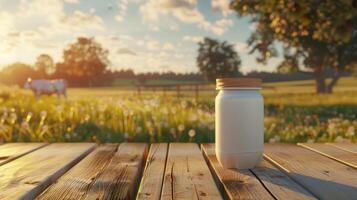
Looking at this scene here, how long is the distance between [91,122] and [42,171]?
5.44 meters

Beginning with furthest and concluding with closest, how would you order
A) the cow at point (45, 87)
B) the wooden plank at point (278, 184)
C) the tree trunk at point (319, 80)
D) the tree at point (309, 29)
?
the tree trunk at point (319, 80)
the cow at point (45, 87)
the tree at point (309, 29)
the wooden plank at point (278, 184)

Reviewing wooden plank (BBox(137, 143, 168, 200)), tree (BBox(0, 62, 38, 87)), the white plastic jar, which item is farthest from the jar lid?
tree (BBox(0, 62, 38, 87))

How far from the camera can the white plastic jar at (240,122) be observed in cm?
217

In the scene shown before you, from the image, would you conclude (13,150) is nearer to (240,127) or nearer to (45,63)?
(240,127)

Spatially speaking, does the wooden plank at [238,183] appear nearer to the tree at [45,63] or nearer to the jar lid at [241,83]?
the jar lid at [241,83]

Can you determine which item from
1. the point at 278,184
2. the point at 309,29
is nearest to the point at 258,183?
the point at 278,184

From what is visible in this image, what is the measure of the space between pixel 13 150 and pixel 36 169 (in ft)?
2.80

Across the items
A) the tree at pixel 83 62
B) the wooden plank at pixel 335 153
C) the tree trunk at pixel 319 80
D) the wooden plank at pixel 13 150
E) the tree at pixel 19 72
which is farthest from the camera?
the tree at pixel 83 62

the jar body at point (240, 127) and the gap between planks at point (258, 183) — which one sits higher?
the jar body at point (240, 127)

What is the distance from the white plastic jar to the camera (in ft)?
7.11

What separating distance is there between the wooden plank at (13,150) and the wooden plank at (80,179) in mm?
447

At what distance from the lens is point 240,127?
218 cm

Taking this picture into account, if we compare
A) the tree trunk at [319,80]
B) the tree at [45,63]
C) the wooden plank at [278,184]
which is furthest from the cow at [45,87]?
the tree at [45,63]

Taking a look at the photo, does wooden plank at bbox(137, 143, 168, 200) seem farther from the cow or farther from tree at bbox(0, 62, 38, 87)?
tree at bbox(0, 62, 38, 87)
